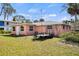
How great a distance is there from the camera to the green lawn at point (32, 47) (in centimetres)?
464

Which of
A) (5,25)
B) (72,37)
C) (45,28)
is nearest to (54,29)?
(45,28)

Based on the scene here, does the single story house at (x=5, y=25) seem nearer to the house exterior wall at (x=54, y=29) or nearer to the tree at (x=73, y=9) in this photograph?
the house exterior wall at (x=54, y=29)

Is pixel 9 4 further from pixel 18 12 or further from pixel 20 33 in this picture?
pixel 20 33

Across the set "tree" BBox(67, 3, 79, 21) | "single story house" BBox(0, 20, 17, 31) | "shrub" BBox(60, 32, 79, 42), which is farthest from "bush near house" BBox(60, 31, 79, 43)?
"single story house" BBox(0, 20, 17, 31)

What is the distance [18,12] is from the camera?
4668 millimetres

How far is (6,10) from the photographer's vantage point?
4750 mm

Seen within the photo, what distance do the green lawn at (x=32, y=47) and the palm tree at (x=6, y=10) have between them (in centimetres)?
33

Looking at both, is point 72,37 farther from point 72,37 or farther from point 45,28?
point 45,28

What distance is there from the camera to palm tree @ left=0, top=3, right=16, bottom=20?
4648 millimetres

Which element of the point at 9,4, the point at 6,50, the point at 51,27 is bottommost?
the point at 6,50

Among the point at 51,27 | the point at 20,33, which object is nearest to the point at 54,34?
the point at 51,27

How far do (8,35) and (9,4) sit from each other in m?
0.44

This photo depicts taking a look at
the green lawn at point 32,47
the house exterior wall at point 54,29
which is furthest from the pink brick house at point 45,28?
the green lawn at point 32,47

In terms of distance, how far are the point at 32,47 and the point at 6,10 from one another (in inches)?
25.6
